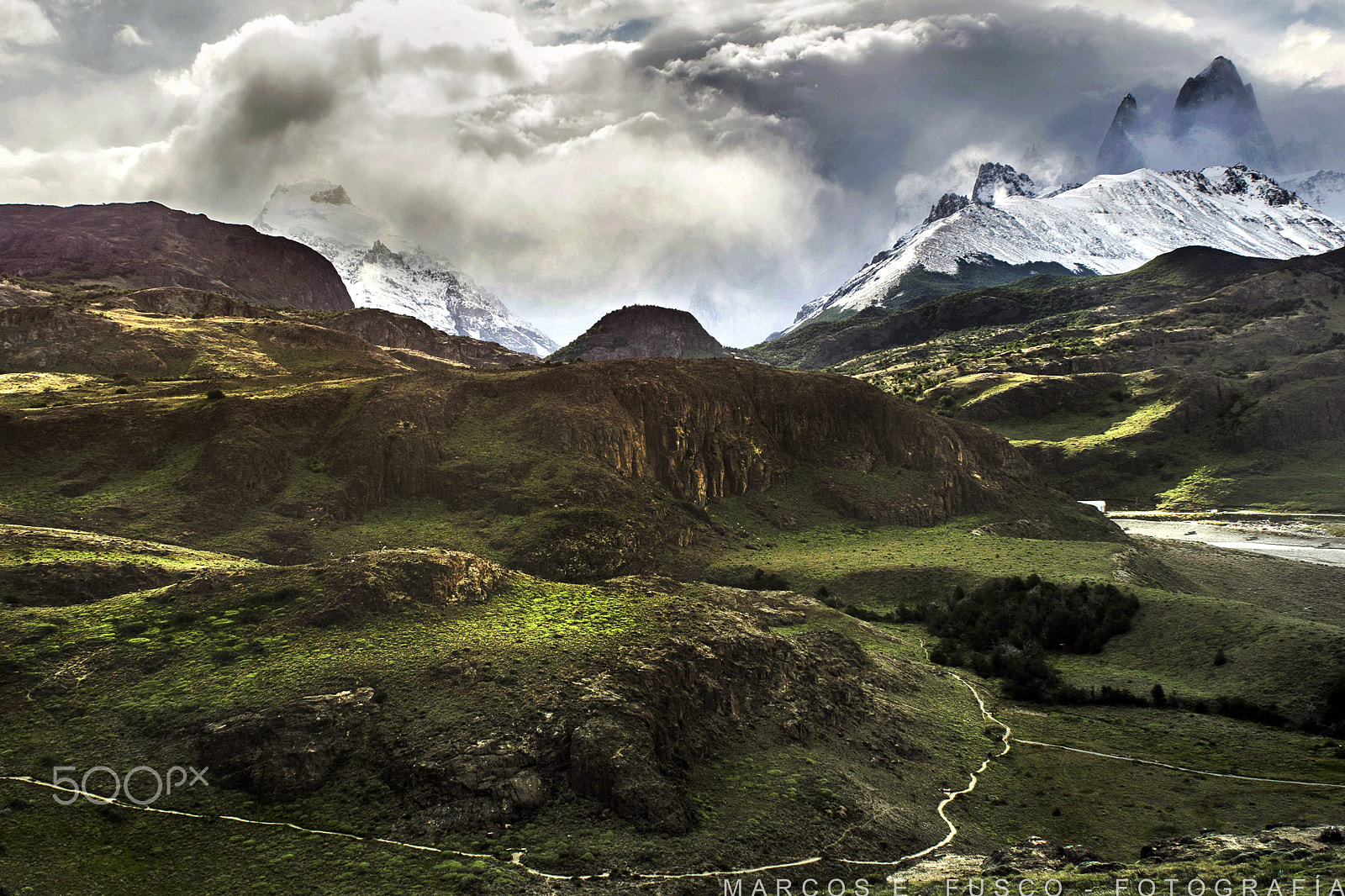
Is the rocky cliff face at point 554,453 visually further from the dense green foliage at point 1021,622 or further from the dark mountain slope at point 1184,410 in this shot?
the dark mountain slope at point 1184,410

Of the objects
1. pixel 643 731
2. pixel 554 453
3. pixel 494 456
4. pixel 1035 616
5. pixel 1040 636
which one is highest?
pixel 554 453

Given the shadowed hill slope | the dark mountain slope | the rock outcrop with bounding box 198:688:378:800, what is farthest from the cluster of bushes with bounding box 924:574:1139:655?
the dark mountain slope

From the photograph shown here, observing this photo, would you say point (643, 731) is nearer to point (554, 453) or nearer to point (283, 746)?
point (283, 746)

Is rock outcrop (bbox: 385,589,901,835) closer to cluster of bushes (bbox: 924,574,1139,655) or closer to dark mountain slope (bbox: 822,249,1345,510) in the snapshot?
cluster of bushes (bbox: 924,574,1139,655)

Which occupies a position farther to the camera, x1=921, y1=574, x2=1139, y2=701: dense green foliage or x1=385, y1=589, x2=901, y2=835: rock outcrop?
x1=921, y1=574, x2=1139, y2=701: dense green foliage

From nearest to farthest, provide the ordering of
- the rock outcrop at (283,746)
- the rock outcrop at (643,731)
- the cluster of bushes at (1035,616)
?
the rock outcrop at (283,746) → the rock outcrop at (643,731) → the cluster of bushes at (1035,616)

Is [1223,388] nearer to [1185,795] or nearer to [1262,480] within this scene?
[1262,480]

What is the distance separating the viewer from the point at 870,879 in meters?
20.4

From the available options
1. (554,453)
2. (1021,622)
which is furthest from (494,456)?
(1021,622)

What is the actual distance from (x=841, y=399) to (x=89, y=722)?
8126 cm

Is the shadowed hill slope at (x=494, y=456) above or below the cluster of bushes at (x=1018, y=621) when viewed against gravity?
above

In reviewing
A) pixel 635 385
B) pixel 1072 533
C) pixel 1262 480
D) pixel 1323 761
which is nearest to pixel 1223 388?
pixel 1262 480

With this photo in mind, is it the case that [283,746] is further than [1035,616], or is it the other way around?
[1035,616]

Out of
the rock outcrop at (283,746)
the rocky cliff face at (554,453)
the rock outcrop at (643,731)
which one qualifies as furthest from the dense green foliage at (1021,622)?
the rock outcrop at (283,746)
